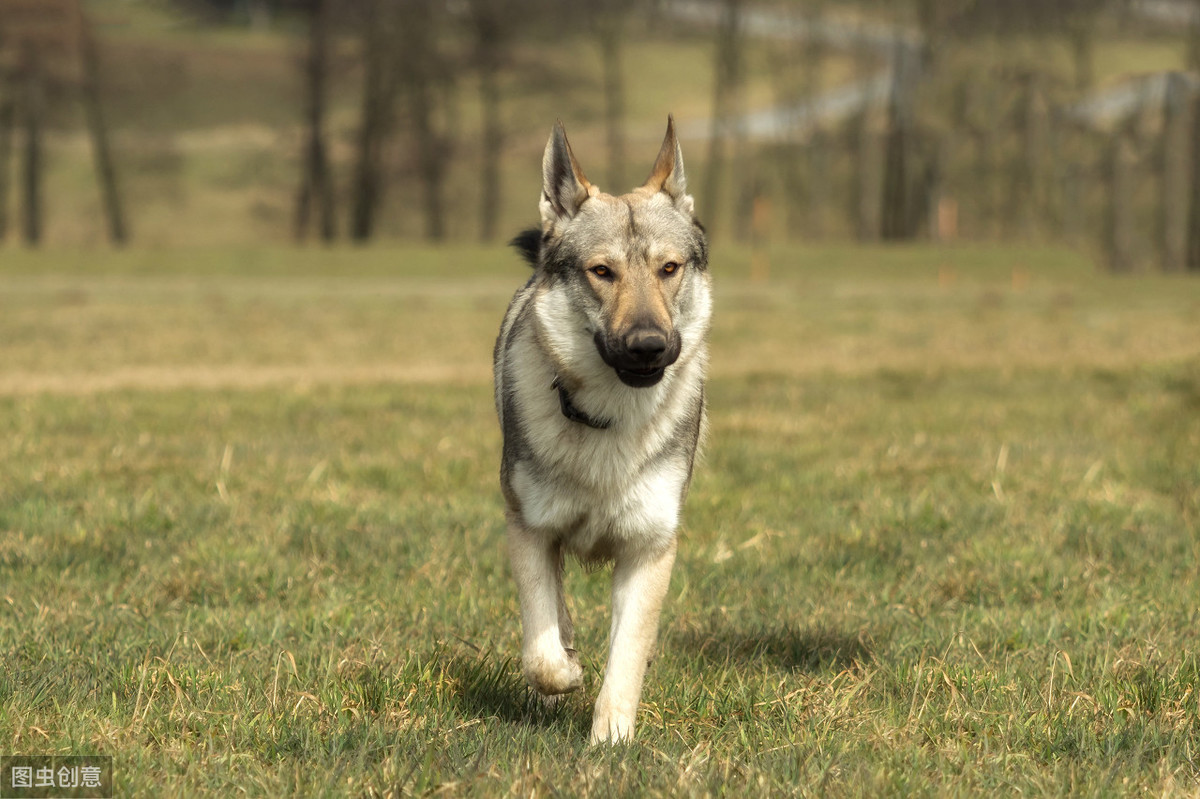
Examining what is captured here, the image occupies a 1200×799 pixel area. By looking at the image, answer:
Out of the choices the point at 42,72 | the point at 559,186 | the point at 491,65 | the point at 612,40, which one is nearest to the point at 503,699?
the point at 559,186

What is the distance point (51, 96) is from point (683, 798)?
5581cm

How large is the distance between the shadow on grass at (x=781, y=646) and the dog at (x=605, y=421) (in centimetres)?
58

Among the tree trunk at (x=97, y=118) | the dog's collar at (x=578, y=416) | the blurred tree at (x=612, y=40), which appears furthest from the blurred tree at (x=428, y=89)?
the dog's collar at (x=578, y=416)

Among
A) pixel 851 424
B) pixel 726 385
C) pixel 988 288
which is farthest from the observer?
pixel 988 288

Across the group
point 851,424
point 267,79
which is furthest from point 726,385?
point 267,79

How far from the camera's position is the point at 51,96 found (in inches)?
2072

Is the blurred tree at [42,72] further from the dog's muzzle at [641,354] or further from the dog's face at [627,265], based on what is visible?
the dog's muzzle at [641,354]

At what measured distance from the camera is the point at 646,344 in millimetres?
4117

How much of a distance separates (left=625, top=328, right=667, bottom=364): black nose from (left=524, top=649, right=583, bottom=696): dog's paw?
39.7 inches

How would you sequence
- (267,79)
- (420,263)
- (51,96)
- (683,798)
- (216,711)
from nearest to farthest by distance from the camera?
(683,798) → (216,711) → (420,263) → (51,96) → (267,79)

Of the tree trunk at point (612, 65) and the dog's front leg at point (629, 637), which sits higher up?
the tree trunk at point (612, 65)

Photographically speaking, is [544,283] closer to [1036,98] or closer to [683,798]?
[683,798]

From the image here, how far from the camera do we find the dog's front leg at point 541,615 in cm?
419

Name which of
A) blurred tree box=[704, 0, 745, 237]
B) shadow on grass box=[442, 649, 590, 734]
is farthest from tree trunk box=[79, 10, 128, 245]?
shadow on grass box=[442, 649, 590, 734]
